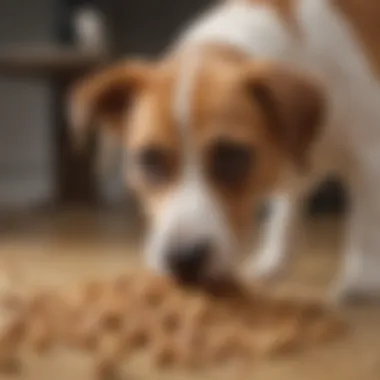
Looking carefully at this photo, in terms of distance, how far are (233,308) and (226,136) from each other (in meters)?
0.26

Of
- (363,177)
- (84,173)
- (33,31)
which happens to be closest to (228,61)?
(363,177)

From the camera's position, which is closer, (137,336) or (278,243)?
(137,336)

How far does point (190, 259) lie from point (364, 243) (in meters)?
0.39

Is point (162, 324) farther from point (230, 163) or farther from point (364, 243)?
point (364, 243)

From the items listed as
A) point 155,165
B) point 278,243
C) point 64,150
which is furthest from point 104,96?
point 64,150

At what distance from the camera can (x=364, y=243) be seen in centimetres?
162

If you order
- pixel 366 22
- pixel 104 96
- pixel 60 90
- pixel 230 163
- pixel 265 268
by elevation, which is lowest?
pixel 265 268

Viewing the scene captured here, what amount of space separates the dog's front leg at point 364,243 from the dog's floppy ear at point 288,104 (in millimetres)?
202

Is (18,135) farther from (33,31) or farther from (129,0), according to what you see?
(129,0)

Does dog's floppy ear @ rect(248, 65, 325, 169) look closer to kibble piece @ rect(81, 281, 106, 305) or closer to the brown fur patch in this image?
the brown fur patch

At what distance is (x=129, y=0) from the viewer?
9.84ft

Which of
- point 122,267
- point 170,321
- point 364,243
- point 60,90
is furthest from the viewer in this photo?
point 60,90

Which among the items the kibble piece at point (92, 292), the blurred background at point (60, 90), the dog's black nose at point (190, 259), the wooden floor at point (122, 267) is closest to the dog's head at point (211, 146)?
the dog's black nose at point (190, 259)

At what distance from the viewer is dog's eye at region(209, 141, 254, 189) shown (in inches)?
55.1
